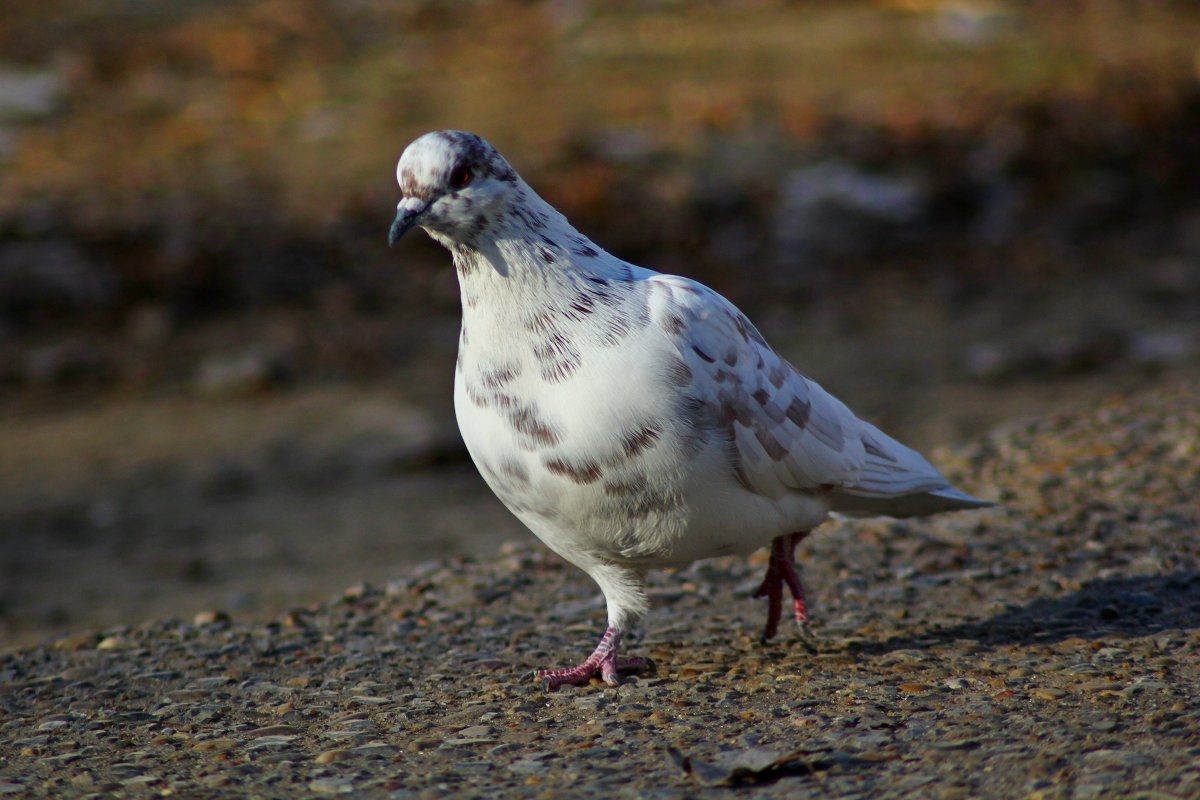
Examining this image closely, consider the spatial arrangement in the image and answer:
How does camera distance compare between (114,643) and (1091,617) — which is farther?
(114,643)

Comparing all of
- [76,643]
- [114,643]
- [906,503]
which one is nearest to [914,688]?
[906,503]

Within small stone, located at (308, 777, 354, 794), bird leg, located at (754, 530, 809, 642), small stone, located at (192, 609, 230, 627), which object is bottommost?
small stone, located at (192, 609, 230, 627)

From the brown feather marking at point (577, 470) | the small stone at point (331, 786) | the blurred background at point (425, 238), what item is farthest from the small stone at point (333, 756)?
the blurred background at point (425, 238)

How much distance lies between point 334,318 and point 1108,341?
485 centimetres

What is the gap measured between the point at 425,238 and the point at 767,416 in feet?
20.6

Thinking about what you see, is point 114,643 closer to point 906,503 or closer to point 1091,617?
point 906,503

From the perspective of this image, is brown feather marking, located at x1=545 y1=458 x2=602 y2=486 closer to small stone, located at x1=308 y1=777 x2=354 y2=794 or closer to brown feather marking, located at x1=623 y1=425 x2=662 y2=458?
brown feather marking, located at x1=623 y1=425 x2=662 y2=458

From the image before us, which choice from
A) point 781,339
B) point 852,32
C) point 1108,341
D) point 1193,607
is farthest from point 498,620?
point 852,32

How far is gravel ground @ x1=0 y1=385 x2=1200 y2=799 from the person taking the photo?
10.7ft

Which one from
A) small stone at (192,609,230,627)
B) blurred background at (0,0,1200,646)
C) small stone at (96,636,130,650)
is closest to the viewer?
small stone at (96,636,130,650)

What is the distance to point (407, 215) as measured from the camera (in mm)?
3537

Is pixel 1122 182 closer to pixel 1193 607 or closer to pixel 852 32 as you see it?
pixel 852 32

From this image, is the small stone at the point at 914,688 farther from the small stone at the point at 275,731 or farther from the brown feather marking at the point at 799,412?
the small stone at the point at 275,731

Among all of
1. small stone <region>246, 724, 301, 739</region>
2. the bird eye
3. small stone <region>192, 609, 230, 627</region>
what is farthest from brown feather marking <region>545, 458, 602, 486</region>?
small stone <region>192, 609, 230, 627</region>
